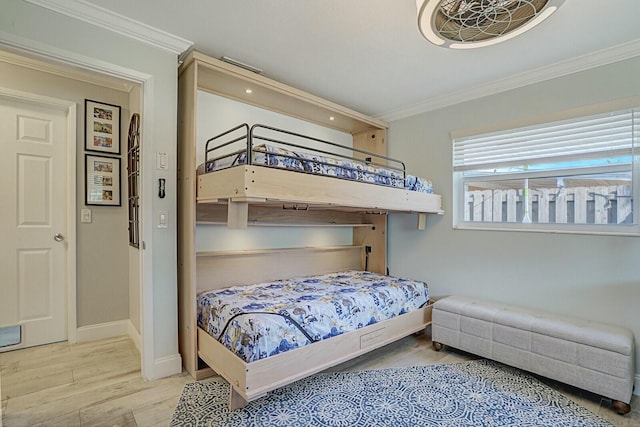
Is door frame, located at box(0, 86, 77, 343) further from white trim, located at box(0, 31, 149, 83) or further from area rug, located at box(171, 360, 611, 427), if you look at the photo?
area rug, located at box(171, 360, 611, 427)

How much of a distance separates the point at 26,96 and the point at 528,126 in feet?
13.5

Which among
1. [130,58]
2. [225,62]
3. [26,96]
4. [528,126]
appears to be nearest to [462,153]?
[528,126]

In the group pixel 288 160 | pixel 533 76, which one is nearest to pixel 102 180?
pixel 288 160

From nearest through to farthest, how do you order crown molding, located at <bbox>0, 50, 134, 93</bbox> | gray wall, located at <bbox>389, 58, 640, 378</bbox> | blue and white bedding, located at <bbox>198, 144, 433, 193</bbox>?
blue and white bedding, located at <bbox>198, 144, 433, 193</bbox>
gray wall, located at <bbox>389, 58, 640, 378</bbox>
crown molding, located at <bbox>0, 50, 134, 93</bbox>

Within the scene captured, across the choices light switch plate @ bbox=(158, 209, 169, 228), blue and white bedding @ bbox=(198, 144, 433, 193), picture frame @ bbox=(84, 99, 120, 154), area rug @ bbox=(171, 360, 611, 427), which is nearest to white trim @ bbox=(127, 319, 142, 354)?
area rug @ bbox=(171, 360, 611, 427)

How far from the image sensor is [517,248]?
2.69 meters

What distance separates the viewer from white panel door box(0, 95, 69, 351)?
2574 millimetres

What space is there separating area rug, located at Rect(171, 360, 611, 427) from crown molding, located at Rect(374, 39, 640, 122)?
2320 millimetres

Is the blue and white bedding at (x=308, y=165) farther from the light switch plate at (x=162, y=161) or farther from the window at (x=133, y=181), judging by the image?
the window at (x=133, y=181)

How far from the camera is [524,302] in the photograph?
2.64m

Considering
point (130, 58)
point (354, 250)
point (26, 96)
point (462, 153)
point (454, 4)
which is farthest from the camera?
point (354, 250)

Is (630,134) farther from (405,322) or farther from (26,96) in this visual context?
(26,96)

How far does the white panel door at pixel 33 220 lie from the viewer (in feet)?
8.45

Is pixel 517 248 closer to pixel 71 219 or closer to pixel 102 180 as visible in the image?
pixel 102 180
